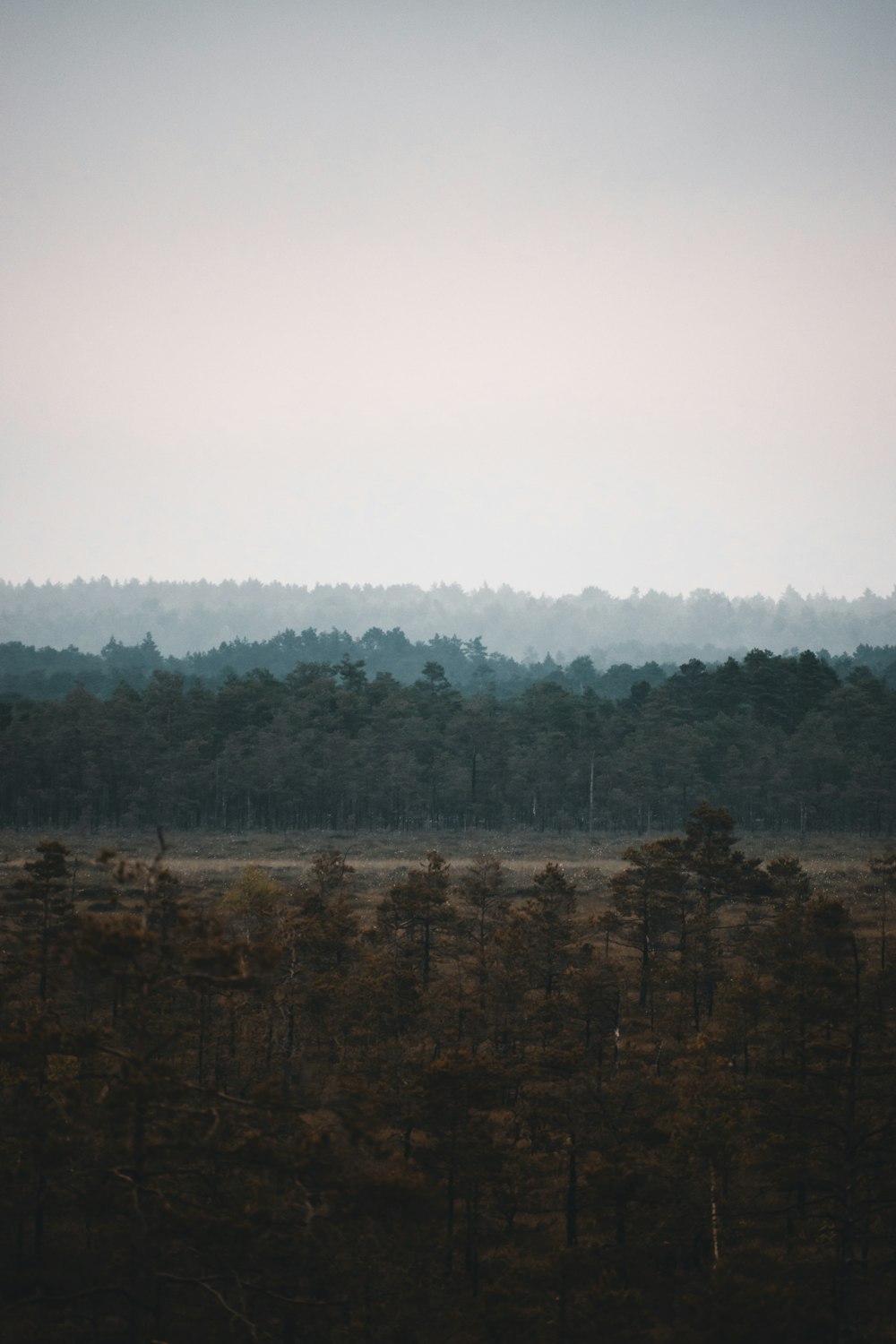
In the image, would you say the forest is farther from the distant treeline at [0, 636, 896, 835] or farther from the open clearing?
the distant treeline at [0, 636, 896, 835]

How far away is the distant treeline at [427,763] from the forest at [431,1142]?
61527 millimetres

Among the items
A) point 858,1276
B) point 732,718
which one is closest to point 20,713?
point 732,718

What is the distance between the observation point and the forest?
13906mm

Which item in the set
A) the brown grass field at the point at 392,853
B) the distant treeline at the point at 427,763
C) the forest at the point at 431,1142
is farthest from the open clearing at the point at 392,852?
the forest at the point at 431,1142

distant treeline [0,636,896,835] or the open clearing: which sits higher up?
distant treeline [0,636,896,835]

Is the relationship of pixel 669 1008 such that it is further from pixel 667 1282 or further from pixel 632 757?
pixel 632 757

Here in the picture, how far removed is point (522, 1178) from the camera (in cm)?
2484

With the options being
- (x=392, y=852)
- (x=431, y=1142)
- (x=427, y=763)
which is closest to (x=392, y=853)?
(x=392, y=852)

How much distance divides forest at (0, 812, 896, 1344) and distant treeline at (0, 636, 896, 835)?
61.5 m

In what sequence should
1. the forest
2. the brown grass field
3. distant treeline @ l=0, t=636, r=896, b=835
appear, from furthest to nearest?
distant treeline @ l=0, t=636, r=896, b=835, the brown grass field, the forest

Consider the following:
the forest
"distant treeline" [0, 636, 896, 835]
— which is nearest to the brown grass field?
"distant treeline" [0, 636, 896, 835]

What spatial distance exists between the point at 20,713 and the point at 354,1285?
334ft

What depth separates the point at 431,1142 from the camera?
2784 cm

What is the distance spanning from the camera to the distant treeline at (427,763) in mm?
97000
